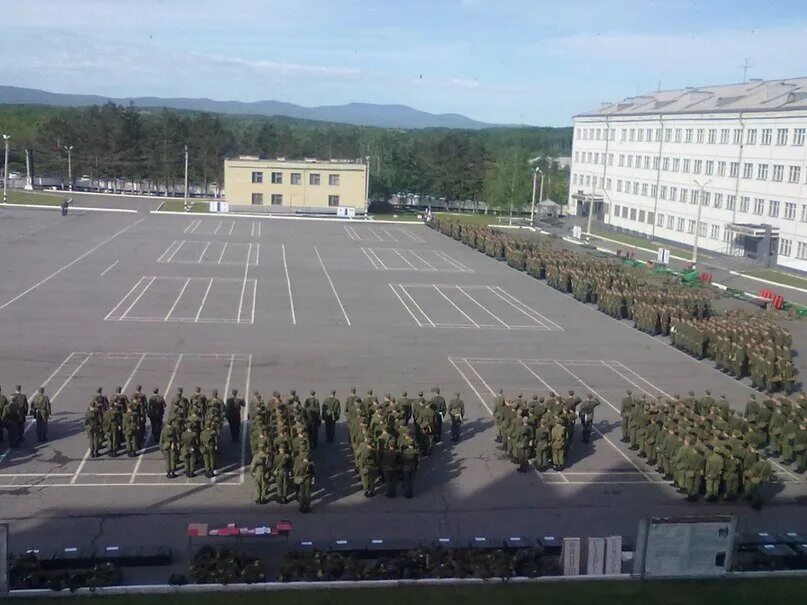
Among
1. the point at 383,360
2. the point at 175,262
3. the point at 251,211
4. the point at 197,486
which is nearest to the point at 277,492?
the point at 197,486

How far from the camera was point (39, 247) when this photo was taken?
1416 inches

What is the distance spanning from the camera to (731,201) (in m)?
42.6

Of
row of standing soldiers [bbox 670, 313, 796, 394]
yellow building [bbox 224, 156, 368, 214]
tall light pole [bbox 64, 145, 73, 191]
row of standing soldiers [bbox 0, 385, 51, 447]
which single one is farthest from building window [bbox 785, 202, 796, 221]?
tall light pole [bbox 64, 145, 73, 191]

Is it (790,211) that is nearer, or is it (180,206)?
(790,211)

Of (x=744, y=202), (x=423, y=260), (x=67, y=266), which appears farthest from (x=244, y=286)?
(x=744, y=202)

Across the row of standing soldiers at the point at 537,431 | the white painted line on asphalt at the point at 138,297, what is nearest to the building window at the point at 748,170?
the white painted line on asphalt at the point at 138,297

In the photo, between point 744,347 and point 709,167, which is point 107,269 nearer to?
point 744,347

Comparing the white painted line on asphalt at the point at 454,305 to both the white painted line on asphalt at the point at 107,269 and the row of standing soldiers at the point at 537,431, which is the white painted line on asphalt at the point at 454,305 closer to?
the row of standing soldiers at the point at 537,431

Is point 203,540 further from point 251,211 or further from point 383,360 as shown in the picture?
point 251,211

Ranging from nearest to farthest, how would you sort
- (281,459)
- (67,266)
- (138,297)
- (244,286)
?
(281,459)
(138,297)
(244,286)
(67,266)

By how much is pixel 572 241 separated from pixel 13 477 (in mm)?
40883

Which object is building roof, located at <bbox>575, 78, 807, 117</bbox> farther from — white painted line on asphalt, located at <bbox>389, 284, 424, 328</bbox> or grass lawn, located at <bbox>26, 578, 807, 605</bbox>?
grass lawn, located at <bbox>26, 578, 807, 605</bbox>

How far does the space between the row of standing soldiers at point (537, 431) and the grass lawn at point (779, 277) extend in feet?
82.3

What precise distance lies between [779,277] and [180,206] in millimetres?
40326
